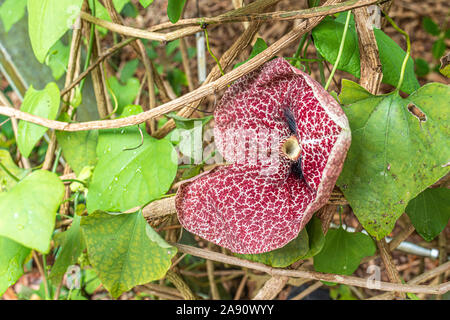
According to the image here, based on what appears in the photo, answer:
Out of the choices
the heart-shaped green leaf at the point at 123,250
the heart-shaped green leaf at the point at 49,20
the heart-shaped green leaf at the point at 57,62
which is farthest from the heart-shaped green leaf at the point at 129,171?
the heart-shaped green leaf at the point at 57,62

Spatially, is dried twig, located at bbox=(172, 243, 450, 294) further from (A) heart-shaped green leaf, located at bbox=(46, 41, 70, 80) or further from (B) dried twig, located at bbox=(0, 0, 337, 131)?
(A) heart-shaped green leaf, located at bbox=(46, 41, 70, 80)

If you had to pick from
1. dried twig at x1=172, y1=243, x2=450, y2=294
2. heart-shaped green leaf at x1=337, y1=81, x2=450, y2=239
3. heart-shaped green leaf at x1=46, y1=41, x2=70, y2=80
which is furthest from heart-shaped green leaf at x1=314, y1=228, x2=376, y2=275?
heart-shaped green leaf at x1=46, y1=41, x2=70, y2=80

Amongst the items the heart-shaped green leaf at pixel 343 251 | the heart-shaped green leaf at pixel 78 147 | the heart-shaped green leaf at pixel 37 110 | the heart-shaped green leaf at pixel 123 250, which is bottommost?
the heart-shaped green leaf at pixel 343 251

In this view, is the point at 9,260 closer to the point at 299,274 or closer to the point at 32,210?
the point at 32,210

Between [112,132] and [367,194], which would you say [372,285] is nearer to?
[367,194]

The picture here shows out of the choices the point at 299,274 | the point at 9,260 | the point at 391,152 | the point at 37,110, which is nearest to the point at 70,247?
the point at 9,260

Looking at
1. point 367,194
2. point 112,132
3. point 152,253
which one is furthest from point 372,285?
point 112,132

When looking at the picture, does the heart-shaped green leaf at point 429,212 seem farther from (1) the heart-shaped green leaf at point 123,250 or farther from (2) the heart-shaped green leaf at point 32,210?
(2) the heart-shaped green leaf at point 32,210
